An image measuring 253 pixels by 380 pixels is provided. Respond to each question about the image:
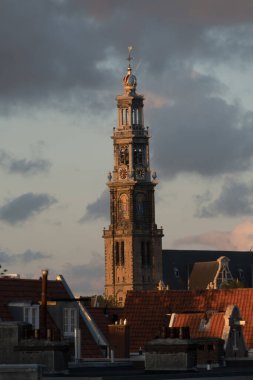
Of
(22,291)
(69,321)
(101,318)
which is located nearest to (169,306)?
(101,318)

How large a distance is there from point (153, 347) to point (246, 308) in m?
38.8

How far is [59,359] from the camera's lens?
55312 mm

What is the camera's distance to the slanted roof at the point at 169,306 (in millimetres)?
94500

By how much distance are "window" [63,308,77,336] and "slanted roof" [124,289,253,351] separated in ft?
49.4

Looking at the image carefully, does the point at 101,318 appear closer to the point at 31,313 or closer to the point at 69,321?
the point at 69,321

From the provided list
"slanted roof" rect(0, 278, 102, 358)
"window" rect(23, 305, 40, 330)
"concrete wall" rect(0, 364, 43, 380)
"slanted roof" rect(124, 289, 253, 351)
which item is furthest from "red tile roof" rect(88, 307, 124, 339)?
"concrete wall" rect(0, 364, 43, 380)

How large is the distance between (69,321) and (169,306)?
20579 mm

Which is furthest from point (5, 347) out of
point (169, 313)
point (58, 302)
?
point (169, 313)

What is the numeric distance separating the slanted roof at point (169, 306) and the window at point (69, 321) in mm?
15070

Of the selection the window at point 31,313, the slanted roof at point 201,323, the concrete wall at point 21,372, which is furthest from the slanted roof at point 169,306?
the concrete wall at point 21,372

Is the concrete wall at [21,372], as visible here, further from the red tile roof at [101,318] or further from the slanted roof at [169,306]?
the slanted roof at [169,306]

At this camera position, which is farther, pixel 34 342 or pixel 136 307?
pixel 136 307

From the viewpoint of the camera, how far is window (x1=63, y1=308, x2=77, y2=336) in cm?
7719

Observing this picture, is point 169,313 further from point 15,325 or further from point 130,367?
point 15,325
